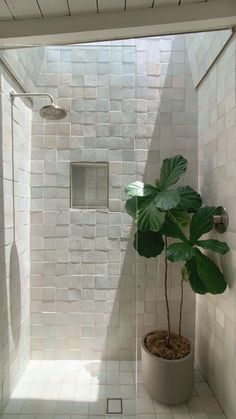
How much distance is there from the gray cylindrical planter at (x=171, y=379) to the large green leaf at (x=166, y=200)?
84 centimetres

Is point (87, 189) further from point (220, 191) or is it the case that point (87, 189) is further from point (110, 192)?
point (220, 191)

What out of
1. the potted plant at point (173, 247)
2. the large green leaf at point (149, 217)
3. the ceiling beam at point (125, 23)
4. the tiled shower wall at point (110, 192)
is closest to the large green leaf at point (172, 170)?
the potted plant at point (173, 247)

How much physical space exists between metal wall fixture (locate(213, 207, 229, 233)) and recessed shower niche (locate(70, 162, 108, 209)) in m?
0.68

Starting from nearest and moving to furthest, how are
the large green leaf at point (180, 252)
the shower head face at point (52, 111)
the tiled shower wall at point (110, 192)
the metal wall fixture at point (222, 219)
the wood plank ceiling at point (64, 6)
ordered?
the wood plank ceiling at point (64, 6), the large green leaf at point (180, 252), the metal wall fixture at point (222, 219), the shower head face at point (52, 111), the tiled shower wall at point (110, 192)

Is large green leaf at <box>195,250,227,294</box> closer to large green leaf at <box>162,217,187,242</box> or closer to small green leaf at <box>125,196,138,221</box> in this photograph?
large green leaf at <box>162,217,187,242</box>

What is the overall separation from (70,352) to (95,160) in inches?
50.3

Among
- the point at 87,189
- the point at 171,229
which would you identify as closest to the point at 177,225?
the point at 171,229

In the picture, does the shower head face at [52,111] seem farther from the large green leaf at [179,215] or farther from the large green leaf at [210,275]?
the large green leaf at [210,275]

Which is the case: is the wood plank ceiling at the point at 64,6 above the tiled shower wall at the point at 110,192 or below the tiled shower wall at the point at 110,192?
above

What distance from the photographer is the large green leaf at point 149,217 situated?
1320mm

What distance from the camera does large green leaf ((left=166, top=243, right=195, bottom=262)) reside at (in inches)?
49.8

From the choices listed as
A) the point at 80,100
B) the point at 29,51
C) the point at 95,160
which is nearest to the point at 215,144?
the point at 95,160

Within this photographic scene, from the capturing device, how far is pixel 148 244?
1.51 metres

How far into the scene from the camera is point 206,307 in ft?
5.39
